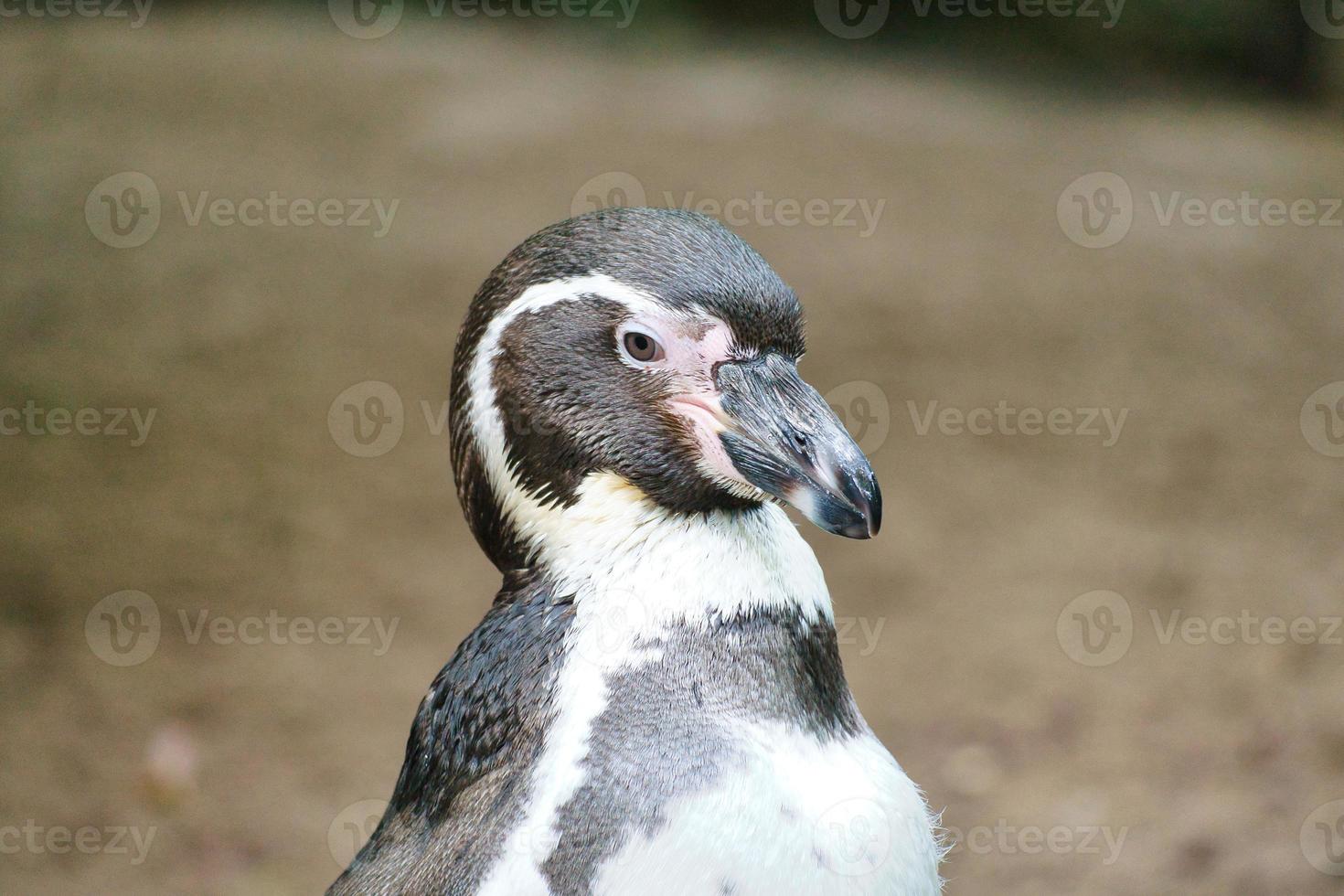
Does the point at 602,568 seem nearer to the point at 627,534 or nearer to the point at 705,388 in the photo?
the point at 627,534

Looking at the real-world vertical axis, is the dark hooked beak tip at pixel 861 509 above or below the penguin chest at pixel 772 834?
above

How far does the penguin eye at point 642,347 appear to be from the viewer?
7.07 feet

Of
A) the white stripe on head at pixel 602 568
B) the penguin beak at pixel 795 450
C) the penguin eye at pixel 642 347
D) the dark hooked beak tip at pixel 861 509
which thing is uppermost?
the penguin eye at pixel 642 347

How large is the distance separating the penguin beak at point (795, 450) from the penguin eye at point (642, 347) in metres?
0.10

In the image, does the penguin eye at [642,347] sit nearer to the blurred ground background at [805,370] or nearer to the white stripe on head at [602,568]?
the white stripe on head at [602,568]

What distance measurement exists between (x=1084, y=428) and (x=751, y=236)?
2.40 metres

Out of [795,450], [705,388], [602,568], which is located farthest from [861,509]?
[602,568]

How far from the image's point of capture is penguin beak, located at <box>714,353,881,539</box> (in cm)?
206

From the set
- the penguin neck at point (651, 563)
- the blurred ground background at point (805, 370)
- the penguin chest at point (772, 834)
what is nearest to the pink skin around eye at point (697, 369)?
the penguin neck at point (651, 563)

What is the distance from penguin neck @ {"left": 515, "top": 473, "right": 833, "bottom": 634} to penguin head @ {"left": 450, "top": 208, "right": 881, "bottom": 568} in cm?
2

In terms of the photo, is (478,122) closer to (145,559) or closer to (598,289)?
(145,559)

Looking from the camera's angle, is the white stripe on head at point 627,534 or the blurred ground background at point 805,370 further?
the blurred ground background at point 805,370

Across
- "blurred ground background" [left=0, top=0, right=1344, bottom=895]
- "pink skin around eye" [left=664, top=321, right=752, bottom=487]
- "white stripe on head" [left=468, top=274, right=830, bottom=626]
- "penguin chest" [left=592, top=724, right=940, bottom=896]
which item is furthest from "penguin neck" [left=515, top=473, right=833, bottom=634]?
"blurred ground background" [left=0, top=0, right=1344, bottom=895]

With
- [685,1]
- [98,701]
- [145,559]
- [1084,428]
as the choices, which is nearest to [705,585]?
[98,701]
